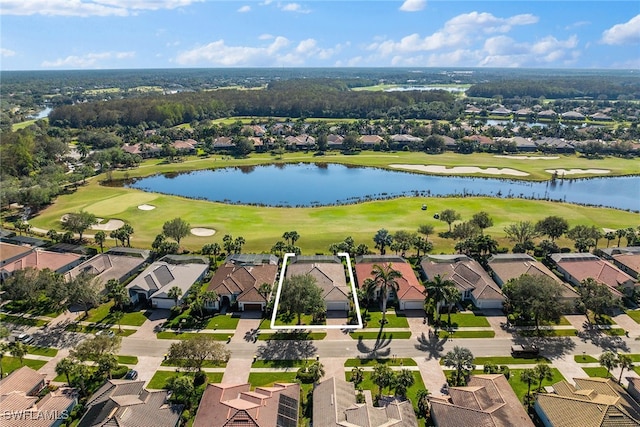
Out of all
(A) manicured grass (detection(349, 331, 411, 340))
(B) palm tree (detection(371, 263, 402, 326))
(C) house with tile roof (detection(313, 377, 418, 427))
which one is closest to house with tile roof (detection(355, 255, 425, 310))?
(B) palm tree (detection(371, 263, 402, 326))

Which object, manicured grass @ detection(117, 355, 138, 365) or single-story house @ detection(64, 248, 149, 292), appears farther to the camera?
single-story house @ detection(64, 248, 149, 292)

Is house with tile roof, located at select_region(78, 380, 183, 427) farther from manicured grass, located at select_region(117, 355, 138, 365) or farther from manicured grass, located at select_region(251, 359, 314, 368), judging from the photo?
manicured grass, located at select_region(251, 359, 314, 368)

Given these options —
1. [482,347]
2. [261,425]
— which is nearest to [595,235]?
[482,347]

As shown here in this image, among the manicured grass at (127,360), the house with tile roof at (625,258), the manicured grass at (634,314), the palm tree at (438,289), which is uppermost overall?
the palm tree at (438,289)

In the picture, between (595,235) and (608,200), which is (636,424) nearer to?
(595,235)

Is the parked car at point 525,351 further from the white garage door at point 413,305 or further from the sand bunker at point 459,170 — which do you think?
the sand bunker at point 459,170

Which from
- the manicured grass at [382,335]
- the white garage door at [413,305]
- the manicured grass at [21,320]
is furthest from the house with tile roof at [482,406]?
the manicured grass at [21,320]
